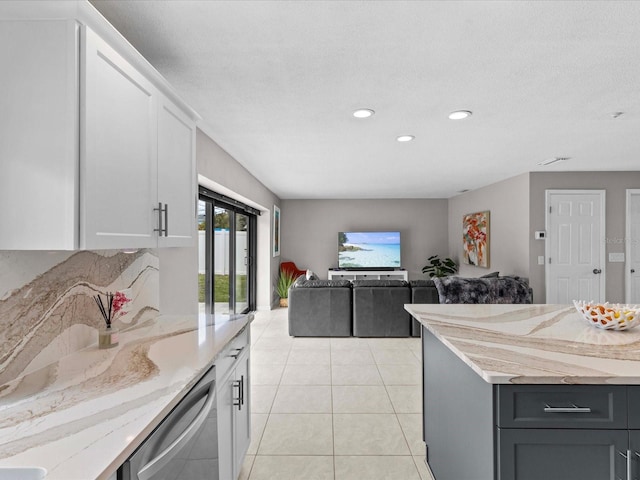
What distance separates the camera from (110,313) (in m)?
1.85

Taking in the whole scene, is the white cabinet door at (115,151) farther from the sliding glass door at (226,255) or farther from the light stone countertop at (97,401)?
the sliding glass door at (226,255)

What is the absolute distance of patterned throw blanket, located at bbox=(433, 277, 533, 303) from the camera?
4820mm

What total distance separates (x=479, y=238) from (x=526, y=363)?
6001 mm

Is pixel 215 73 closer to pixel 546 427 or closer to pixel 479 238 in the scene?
pixel 546 427

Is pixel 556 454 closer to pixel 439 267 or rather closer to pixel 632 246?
pixel 632 246

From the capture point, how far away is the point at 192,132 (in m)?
2.11

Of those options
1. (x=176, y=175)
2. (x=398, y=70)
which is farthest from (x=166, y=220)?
(x=398, y=70)

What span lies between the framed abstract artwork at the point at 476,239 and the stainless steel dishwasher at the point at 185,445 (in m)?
6.15

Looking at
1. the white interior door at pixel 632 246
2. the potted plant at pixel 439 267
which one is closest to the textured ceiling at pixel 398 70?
the white interior door at pixel 632 246

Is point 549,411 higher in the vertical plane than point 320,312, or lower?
higher

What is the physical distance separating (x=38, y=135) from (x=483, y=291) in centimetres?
481

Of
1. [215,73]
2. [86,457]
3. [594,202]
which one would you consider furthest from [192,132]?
[594,202]

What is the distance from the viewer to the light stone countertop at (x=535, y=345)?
1.27 m

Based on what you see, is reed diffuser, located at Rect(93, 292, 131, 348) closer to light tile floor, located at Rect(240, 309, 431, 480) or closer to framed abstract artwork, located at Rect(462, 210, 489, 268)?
light tile floor, located at Rect(240, 309, 431, 480)
